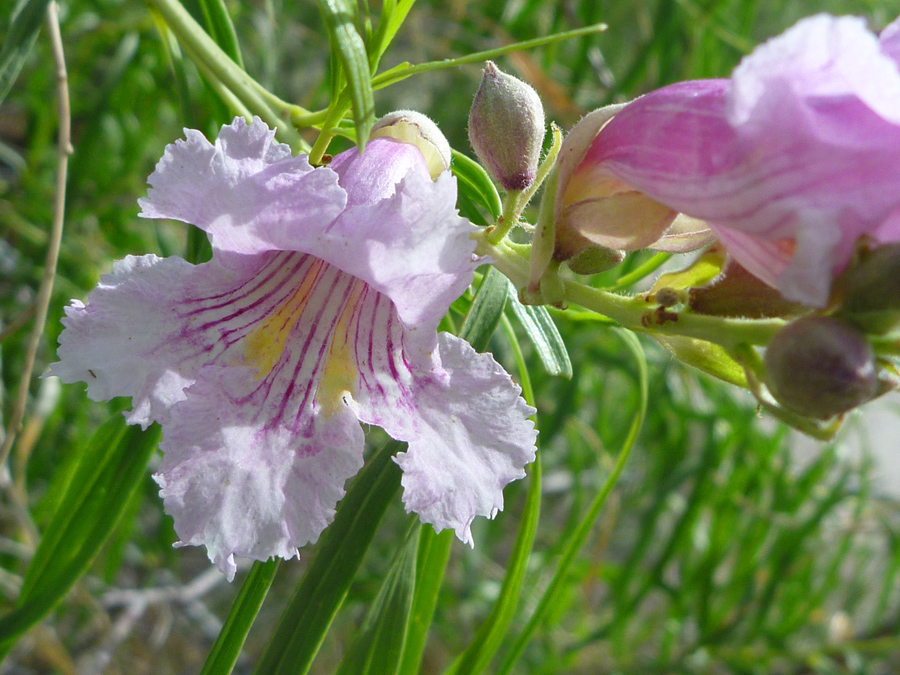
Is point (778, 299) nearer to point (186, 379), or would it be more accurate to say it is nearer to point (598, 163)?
point (598, 163)

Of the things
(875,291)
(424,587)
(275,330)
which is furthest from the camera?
(424,587)

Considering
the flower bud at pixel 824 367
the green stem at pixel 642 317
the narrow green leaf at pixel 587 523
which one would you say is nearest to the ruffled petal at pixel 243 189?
the green stem at pixel 642 317

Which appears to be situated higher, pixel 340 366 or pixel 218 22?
pixel 218 22

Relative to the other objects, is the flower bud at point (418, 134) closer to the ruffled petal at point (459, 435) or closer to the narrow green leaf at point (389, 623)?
the ruffled petal at point (459, 435)

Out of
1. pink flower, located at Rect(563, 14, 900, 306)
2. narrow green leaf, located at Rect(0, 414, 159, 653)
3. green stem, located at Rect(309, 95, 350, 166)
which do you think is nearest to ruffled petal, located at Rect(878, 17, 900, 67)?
pink flower, located at Rect(563, 14, 900, 306)

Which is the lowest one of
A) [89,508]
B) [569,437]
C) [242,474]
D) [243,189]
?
[89,508]

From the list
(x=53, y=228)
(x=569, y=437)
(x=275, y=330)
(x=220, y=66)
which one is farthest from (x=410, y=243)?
(x=569, y=437)

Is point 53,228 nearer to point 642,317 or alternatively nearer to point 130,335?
point 130,335

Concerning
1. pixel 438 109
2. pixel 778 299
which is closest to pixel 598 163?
pixel 778 299
